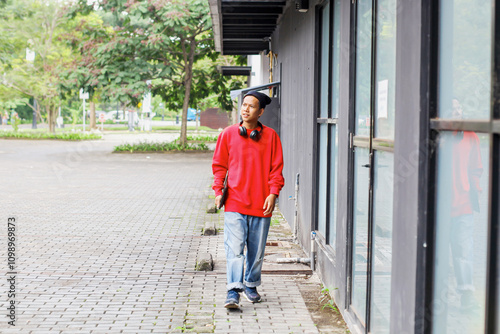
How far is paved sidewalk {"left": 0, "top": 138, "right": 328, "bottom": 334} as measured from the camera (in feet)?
16.4

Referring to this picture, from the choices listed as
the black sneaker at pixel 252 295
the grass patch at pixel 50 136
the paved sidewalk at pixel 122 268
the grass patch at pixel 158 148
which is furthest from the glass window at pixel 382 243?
the grass patch at pixel 50 136

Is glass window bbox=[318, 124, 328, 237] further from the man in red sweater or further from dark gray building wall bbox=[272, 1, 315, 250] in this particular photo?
the man in red sweater

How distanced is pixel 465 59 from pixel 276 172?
291 centimetres

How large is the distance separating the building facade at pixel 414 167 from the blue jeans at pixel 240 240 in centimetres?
64

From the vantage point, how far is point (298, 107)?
337 inches

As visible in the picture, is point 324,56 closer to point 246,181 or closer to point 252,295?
point 246,181

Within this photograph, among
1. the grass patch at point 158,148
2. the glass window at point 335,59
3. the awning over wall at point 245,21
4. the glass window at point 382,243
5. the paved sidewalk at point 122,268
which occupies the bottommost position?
the paved sidewalk at point 122,268

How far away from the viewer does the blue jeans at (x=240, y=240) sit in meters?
5.34

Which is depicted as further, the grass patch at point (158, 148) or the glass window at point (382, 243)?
the grass patch at point (158, 148)

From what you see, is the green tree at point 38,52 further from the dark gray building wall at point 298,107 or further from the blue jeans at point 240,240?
the blue jeans at point 240,240

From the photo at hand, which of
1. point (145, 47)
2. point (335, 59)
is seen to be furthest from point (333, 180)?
point (145, 47)

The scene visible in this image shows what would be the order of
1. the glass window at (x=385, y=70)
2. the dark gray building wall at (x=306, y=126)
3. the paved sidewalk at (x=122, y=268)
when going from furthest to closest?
the dark gray building wall at (x=306, y=126)
the paved sidewalk at (x=122, y=268)
the glass window at (x=385, y=70)

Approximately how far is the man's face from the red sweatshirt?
15 cm

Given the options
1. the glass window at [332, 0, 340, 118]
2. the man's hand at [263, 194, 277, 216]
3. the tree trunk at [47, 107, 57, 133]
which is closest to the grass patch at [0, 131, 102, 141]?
the tree trunk at [47, 107, 57, 133]
